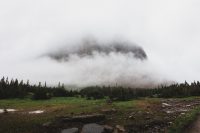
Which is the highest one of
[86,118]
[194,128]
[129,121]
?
[86,118]

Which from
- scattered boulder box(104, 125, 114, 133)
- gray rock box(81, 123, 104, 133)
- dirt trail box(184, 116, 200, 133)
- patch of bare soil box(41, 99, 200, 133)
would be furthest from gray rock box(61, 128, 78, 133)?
dirt trail box(184, 116, 200, 133)

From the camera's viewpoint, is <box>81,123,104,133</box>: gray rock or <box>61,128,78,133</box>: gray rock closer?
<box>81,123,104,133</box>: gray rock

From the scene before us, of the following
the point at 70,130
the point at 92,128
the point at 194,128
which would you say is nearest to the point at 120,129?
the point at 92,128

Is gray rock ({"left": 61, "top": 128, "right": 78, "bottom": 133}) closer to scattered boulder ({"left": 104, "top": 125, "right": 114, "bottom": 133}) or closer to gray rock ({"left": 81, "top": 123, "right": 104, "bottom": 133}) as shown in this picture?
gray rock ({"left": 81, "top": 123, "right": 104, "bottom": 133})

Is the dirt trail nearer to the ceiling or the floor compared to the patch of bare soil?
nearer to the floor

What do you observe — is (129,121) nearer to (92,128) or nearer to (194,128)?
(92,128)

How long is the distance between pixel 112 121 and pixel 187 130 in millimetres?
7368

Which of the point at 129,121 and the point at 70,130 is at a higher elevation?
the point at 129,121

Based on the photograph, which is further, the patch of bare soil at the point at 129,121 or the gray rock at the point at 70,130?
the patch of bare soil at the point at 129,121

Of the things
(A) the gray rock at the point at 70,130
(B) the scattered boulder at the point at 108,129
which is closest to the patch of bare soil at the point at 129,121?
(B) the scattered boulder at the point at 108,129

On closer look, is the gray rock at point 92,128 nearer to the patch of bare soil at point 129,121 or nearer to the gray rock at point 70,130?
the patch of bare soil at point 129,121

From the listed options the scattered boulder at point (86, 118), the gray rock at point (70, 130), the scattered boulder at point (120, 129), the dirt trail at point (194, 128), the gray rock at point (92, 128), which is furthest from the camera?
the scattered boulder at point (86, 118)

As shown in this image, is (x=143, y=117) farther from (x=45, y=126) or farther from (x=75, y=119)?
(x=45, y=126)

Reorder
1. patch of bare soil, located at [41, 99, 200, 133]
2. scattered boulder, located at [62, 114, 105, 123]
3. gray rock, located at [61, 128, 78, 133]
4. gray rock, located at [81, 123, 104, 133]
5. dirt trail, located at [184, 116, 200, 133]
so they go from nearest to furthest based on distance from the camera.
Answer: dirt trail, located at [184, 116, 200, 133]
gray rock, located at [81, 123, 104, 133]
gray rock, located at [61, 128, 78, 133]
patch of bare soil, located at [41, 99, 200, 133]
scattered boulder, located at [62, 114, 105, 123]
